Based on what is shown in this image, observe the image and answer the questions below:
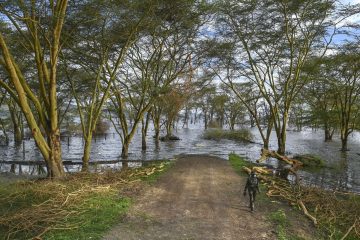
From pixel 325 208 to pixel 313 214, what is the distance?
574mm

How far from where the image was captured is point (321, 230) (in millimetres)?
7250

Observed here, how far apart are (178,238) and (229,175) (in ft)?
21.5

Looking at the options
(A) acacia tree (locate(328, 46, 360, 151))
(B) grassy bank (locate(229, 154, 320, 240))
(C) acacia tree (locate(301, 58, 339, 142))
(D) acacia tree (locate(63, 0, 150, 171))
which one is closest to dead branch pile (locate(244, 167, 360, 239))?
(B) grassy bank (locate(229, 154, 320, 240))

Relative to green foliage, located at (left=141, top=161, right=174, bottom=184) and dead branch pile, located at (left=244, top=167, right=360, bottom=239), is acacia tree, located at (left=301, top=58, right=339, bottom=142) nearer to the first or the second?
green foliage, located at (left=141, top=161, right=174, bottom=184)

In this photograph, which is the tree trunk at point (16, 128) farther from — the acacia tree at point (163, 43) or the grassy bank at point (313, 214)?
the grassy bank at point (313, 214)

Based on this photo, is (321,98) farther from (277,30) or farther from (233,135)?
(277,30)

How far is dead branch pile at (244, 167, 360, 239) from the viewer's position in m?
7.40

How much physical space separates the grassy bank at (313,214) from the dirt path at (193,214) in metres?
0.39

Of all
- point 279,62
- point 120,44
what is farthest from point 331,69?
point 120,44

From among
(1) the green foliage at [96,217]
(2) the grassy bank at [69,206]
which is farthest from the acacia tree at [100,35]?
(1) the green foliage at [96,217]

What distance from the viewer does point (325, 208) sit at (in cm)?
864

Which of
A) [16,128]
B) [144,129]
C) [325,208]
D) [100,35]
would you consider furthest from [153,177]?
[16,128]

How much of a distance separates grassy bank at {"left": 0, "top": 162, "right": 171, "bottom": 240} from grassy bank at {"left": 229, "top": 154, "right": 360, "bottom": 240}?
3.37 metres

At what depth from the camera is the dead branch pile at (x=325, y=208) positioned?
7402mm
